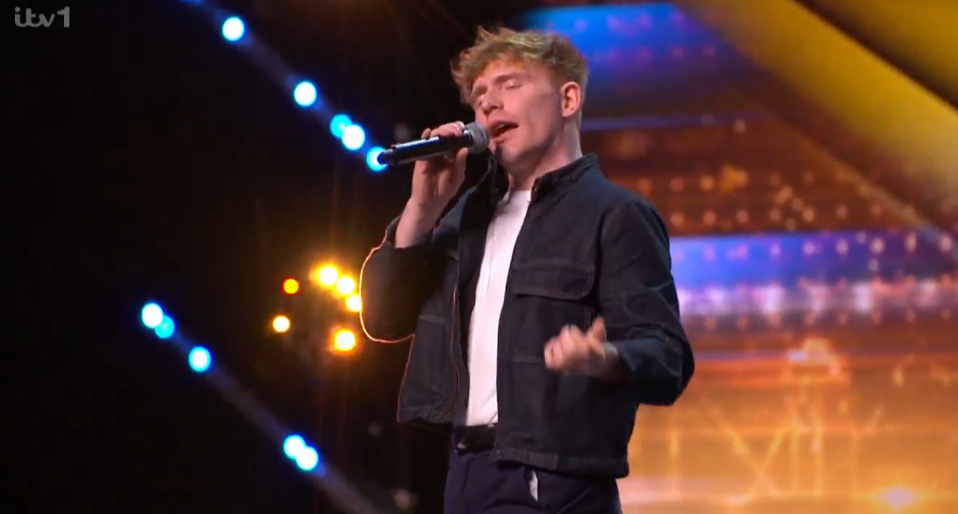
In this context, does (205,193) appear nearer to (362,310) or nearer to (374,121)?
(374,121)

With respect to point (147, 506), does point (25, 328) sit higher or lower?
higher

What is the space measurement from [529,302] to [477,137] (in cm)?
24

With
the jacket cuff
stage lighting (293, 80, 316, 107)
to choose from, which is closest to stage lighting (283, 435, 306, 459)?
stage lighting (293, 80, 316, 107)

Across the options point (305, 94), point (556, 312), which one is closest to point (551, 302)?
point (556, 312)

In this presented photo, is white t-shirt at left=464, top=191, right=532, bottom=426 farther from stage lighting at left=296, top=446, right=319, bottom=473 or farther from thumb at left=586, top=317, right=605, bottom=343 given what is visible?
stage lighting at left=296, top=446, right=319, bottom=473

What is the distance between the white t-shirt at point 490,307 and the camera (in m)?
1.35

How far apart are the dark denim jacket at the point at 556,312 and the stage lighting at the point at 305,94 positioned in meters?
1.35

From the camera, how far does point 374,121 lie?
2.75 metres

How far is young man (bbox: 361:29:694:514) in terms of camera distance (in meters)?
1.27

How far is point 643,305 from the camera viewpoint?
1.29m

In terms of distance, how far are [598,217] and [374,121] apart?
58.2 inches

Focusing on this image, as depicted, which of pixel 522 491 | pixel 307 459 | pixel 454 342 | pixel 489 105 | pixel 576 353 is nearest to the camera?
pixel 576 353

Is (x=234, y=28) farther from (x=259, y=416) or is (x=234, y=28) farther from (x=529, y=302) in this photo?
(x=529, y=302)

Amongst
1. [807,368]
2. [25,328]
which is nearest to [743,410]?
[807,368]
